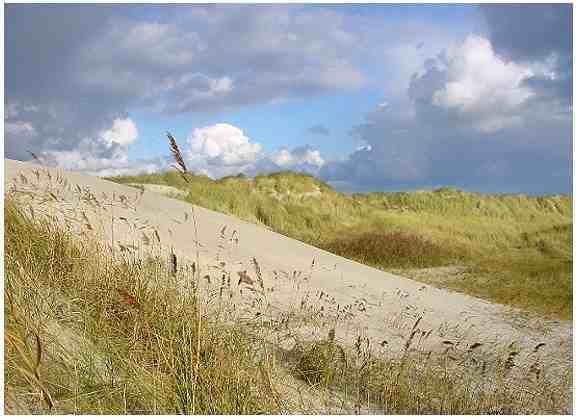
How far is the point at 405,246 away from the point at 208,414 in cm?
1282

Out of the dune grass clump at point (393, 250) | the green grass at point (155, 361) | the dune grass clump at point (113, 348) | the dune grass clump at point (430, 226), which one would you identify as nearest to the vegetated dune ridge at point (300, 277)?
the green grass at point (155, 361)

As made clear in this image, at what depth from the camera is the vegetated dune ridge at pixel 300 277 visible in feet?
18.7

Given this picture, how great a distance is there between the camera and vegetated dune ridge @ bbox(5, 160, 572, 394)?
18.7 feet

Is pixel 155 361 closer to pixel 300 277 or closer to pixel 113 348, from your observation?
pixel 113 348

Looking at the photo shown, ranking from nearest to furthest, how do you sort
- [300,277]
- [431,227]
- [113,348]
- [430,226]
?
[113,348], [300,277], [431,227], [430,226]

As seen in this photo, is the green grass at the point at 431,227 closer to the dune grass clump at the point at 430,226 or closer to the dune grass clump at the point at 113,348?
the dune grass clump at the point at 430,226

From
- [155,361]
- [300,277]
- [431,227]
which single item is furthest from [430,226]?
[155,361]

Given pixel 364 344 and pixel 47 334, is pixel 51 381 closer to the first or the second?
pixel 47 334

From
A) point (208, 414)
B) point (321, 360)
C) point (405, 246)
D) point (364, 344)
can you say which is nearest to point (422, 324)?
point (364, 344)

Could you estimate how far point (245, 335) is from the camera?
3.99 metres

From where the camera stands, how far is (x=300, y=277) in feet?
24.2

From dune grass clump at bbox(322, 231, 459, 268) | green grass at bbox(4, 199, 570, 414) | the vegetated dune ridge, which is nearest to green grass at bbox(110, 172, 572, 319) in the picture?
dune grass clump at bbox(322, 231, 459, 268)

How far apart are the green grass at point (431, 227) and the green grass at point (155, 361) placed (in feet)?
17.6

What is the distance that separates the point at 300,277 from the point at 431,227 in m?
14.0
